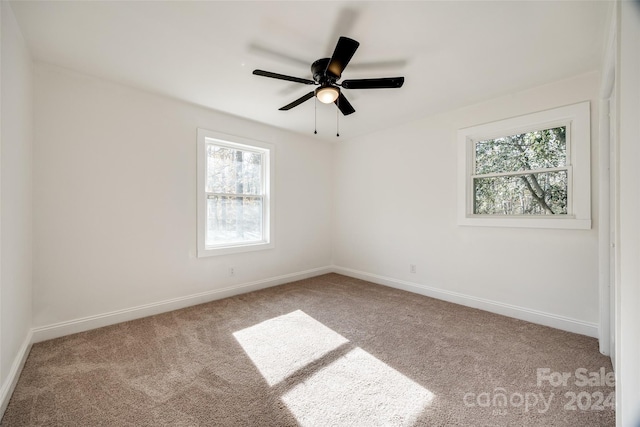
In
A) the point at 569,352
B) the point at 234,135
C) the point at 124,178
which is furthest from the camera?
the point at 234,135

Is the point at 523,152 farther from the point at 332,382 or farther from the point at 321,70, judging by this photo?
the point at 332,382

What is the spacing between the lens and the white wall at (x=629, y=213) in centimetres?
110

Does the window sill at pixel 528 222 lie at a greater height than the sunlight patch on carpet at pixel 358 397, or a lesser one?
greater

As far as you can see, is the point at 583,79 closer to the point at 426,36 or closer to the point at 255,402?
the point at 426,36

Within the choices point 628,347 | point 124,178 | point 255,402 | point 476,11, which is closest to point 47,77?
point 124,178

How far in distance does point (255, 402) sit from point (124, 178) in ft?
8.34

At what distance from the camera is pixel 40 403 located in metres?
1.61

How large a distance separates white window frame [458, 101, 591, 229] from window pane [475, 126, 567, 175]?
0.07m

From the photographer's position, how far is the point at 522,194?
9.72 ft

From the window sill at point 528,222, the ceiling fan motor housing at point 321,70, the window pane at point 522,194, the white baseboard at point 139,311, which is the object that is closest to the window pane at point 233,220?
the white baseboard at point 139,311

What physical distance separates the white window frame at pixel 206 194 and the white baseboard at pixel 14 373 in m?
1.55

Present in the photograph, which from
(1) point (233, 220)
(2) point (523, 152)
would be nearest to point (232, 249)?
(1) point (233, 220)

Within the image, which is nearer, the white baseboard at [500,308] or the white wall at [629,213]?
the white wall at [629,213]

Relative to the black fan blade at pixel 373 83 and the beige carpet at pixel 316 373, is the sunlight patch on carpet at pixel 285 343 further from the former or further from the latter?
the black fan blade at pixel 373 83
